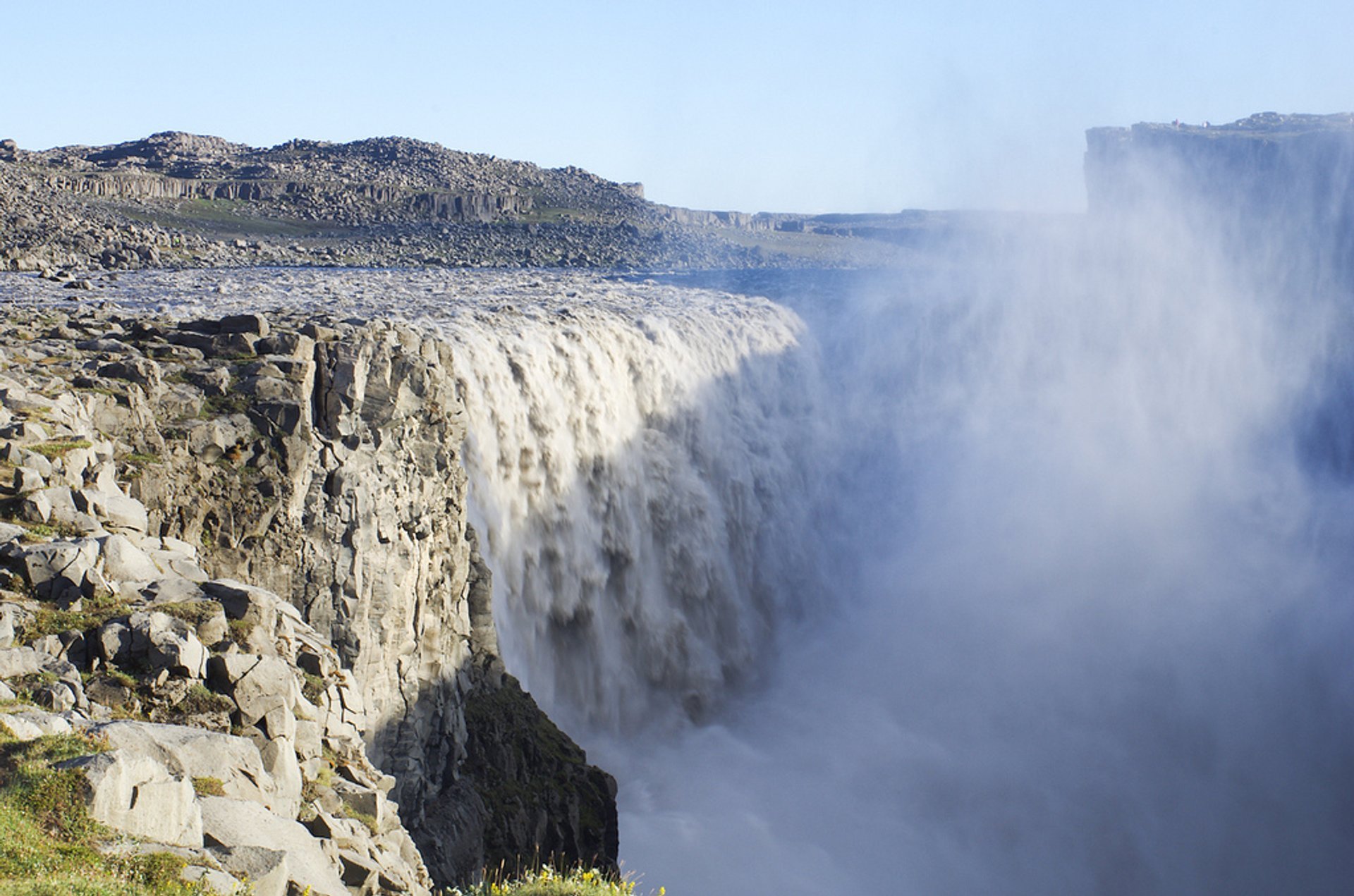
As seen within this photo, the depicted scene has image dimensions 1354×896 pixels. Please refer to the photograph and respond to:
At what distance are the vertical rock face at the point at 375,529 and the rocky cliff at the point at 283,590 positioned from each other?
0.11 ft

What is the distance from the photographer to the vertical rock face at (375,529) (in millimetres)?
13727

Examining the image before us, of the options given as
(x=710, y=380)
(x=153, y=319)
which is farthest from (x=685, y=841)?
(x=710, y=380)

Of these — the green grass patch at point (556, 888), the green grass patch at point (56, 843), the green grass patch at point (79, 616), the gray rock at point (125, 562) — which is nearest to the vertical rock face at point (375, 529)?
the gray rock at point (125, 562)

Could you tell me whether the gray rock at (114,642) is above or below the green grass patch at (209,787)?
above

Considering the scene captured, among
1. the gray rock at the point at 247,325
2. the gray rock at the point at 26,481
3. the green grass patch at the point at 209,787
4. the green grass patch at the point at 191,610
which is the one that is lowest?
the green grass patch at the point at 209,787

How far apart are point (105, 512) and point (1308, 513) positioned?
38.1 m

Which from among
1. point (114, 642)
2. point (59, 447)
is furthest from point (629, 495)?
point (114, 642)

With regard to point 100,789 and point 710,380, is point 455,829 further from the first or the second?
→ point 710,380

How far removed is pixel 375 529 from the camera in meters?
15.5

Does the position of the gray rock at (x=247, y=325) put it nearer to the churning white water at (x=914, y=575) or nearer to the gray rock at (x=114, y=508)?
the gray rock at (x=114, y=508)

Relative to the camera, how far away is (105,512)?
10.8 meters

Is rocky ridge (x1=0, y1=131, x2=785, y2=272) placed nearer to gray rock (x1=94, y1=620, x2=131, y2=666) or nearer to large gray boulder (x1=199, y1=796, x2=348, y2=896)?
gray rock (x1=94, y1=620, x2=131, y2=666)

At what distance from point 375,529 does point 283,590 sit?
67.7 inches

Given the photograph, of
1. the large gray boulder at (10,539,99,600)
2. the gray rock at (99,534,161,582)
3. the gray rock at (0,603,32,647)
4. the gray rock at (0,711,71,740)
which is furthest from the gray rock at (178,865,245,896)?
the gray rock at (99,534,161,582)
